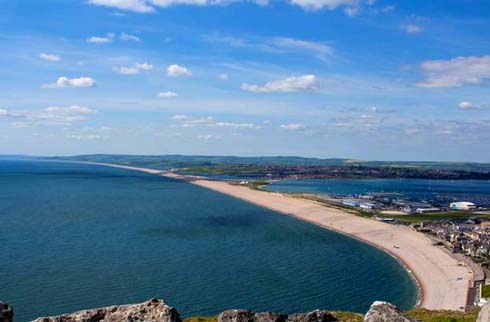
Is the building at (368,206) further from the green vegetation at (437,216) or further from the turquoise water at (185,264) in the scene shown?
the turquoise water at (185,264)

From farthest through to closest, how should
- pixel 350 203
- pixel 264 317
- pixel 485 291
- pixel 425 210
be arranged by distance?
1. pixel 350 203
2. pixel 425 210
3. pixel 485 291
4. pixel 264 317

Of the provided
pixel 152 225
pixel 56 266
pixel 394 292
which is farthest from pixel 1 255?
pixel 394 292

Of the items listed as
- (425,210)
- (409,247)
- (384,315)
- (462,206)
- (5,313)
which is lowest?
(409,247)

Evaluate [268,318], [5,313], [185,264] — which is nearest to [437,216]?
[185,264]

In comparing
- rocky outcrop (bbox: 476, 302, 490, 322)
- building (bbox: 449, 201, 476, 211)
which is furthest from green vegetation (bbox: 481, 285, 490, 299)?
building (bbox: 449, 201, 476, 211)

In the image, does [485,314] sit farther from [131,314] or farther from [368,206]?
[368,206]

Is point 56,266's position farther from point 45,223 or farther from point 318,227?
point 318,227
